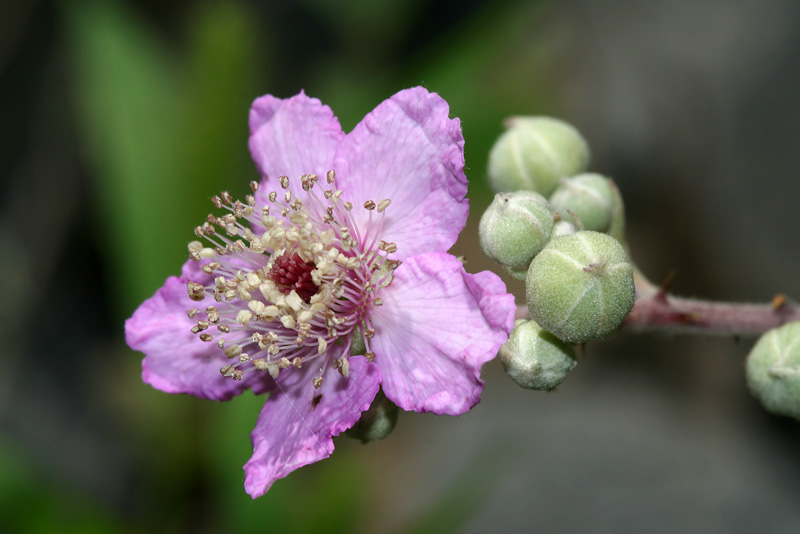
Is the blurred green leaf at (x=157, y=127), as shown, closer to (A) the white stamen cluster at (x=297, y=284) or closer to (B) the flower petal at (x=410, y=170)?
(A) the white stamen cluster at (x=297, y=284)

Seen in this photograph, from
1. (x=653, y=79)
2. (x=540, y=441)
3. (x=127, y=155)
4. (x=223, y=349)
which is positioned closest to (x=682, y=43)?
(x=653, y=79)

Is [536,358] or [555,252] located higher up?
[555,252]

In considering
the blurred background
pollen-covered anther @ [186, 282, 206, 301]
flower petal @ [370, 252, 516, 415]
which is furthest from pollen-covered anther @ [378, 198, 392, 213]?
the blurred background

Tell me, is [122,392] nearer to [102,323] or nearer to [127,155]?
[102,323]

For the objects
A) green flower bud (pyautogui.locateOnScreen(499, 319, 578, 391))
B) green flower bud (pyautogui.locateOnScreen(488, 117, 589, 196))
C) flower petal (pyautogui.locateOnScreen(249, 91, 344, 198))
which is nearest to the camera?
green flower bud (pyautogui.locateOnScreen(499, 319, 578, 391))

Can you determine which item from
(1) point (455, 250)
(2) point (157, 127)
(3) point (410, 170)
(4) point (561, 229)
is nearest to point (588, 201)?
(4) point (561, 229)

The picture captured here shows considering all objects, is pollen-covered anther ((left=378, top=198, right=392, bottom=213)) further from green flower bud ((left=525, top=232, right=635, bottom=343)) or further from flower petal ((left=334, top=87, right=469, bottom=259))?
green flower bud ((left=525, top=232, right=635, bottom=343))

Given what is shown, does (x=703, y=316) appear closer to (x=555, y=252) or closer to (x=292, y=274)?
(x=555, y=252)
